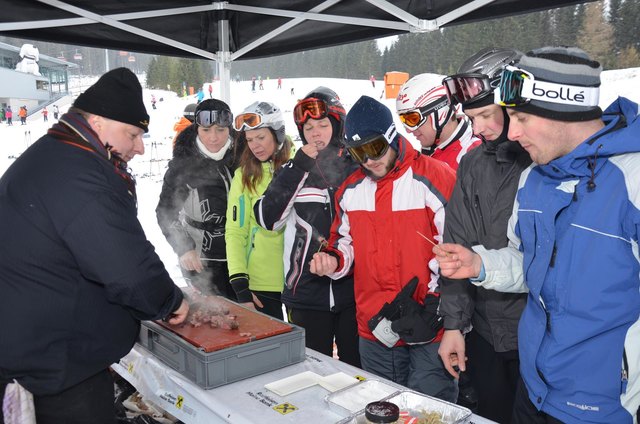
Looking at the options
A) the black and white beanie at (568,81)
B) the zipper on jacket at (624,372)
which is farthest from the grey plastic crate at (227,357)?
the black and white beanie at (568,81)

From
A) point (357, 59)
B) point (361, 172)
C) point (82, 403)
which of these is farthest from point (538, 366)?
point (357, 59)

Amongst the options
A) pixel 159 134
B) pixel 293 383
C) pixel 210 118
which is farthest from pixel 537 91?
pixel 159 134

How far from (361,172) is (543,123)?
1.08 meters

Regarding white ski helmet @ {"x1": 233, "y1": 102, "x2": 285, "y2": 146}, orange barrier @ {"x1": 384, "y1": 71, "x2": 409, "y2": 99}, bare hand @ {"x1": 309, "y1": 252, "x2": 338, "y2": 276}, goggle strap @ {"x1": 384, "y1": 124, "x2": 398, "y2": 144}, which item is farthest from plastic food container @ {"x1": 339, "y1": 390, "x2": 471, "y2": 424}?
orange barrier @ {"x1": 384, "y1": 71, "x2": 409, "y2": 99}

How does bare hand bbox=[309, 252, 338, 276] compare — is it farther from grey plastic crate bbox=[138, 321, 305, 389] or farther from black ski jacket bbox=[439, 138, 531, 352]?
black ski jacket bbox=[439, 138, 531, 352]

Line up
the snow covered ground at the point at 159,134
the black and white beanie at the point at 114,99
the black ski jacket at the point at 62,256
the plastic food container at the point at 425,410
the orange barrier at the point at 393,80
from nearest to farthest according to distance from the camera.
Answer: the plastic food container at the point at 425,410 < the black ski jacket at the point at 62,256 < the black and white beanie at the point at 114,99 < the snow covered ground at the point at 159,134 < the orange barrier at the point at 393,80

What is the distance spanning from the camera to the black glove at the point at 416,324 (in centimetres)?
226

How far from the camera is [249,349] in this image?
6.95 ft

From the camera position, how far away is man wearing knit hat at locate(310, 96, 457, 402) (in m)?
2.34

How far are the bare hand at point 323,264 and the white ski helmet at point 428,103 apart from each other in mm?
1126

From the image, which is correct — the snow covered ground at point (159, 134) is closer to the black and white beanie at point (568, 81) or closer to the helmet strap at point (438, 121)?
the black and white beanie at point (568, 81)

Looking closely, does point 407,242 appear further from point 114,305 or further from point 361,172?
point 114,305

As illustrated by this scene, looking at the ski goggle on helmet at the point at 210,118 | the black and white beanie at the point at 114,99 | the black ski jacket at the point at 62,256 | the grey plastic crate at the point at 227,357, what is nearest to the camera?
the black ski jacket at the point at 62,256

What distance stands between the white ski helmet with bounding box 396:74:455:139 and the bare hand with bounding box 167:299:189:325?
1.74 m
